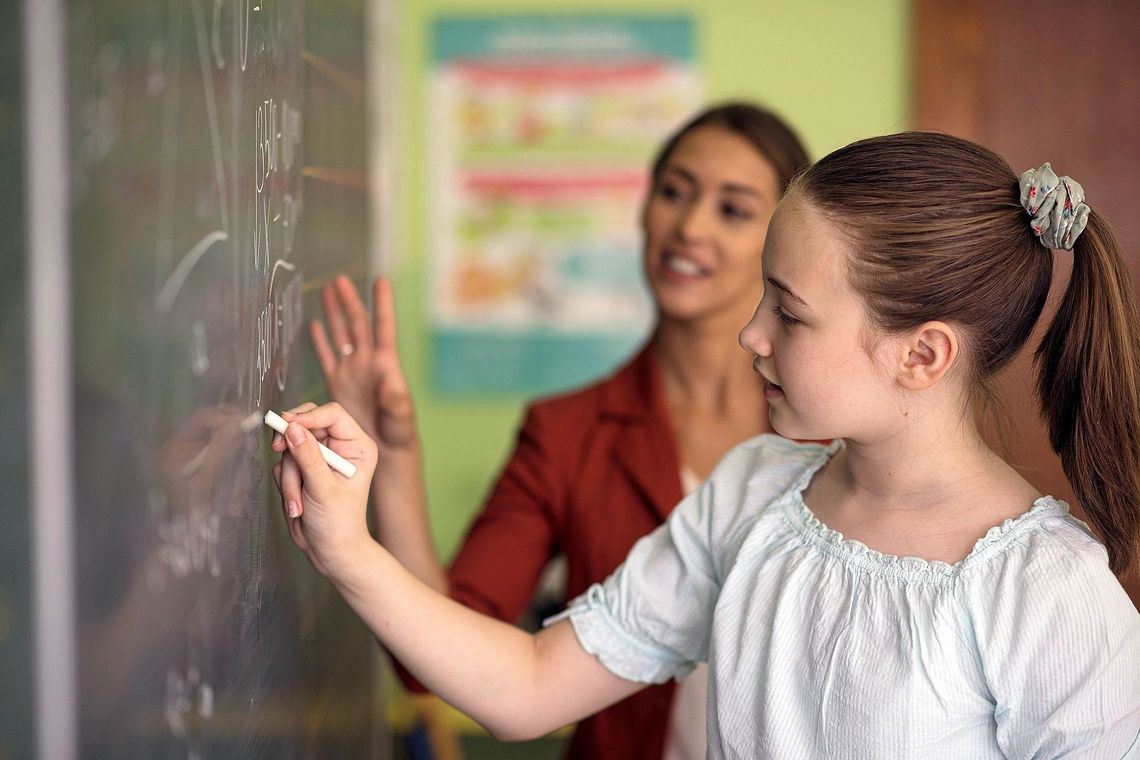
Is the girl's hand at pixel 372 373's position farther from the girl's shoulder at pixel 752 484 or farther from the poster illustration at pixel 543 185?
the poster illustration at pixel 543 185

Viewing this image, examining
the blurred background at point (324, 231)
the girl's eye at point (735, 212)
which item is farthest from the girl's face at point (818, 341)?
the girl's eye at point (735, 212)

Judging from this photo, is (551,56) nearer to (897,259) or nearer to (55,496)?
(897,259)

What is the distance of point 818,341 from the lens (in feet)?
3.06

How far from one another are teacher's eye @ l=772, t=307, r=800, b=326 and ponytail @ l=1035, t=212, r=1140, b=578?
0.22 metres

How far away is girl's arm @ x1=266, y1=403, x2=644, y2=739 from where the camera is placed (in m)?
0.94

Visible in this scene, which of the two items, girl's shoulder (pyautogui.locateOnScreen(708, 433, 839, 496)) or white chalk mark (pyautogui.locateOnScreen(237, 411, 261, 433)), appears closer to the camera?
white chalk mark (pyautogui.locateOnScreen(237, 411, 261, 433))


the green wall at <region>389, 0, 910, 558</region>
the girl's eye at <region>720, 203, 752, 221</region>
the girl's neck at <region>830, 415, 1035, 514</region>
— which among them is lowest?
the girl's neck at <region>830, 415, 1035, 514</region>

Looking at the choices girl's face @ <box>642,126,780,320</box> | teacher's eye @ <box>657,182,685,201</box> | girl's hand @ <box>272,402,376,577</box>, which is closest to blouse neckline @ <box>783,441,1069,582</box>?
girl's hand @ <box>272,402,376,577</box>

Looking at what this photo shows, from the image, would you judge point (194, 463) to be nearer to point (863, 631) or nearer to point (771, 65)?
point (863, 631)

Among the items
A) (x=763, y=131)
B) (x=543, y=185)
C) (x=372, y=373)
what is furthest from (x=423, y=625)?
(x=543, y=185)

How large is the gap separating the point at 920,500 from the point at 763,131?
843 millimetres

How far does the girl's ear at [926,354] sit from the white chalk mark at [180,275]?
1.69 ft

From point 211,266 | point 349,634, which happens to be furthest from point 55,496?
point 349,634

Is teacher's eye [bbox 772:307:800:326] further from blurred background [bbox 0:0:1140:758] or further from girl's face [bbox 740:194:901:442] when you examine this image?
blurred background [bbox 0:0:1140:758]
